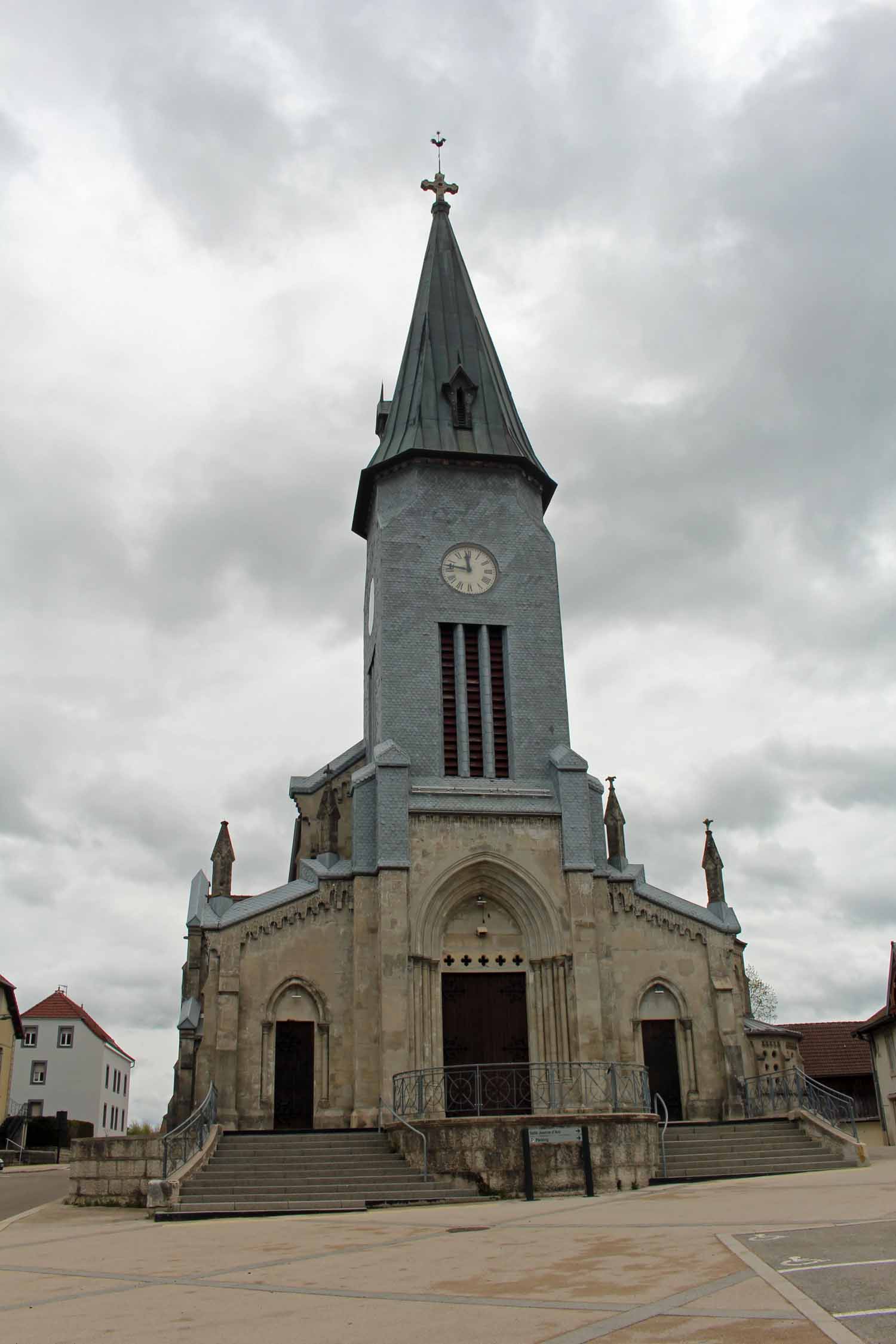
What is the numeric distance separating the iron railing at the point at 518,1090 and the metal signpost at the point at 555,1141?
287 centimetres

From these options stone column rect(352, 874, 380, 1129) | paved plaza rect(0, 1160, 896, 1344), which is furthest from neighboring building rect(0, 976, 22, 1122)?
paved plaza rect(0, 1160, 896, 1344)

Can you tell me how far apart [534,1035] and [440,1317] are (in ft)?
68.3

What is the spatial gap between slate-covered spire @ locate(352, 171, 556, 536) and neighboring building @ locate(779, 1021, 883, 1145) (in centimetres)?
2463

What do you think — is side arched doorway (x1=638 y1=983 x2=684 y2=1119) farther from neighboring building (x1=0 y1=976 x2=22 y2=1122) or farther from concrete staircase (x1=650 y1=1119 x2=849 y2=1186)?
neighboring building (x1=0 y1=976 x2=22 y2=1122)

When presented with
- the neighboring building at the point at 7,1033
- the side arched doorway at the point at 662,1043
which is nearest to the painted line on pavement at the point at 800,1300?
the side arched doorway at the point at 662,1043

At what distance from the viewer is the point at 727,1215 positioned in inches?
513

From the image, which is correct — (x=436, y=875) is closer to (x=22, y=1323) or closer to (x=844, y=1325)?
(x=22, y=1323)

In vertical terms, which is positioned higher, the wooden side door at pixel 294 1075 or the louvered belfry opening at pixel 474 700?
the louvered belfry opening at pixel 474 700

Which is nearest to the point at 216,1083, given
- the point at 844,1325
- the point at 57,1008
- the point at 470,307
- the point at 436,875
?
the point at 436,875

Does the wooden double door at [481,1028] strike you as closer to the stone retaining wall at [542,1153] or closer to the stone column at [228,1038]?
the stone column at [228,1038]

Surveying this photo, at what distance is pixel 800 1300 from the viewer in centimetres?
682

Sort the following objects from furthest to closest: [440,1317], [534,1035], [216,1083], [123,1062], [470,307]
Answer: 1. [123,1062]
2. [470,307]
3. [534,1035]
4. [216,1083]
5. [440,1317]

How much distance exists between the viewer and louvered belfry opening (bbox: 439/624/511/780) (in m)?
30.3

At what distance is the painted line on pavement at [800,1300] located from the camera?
230 inches
